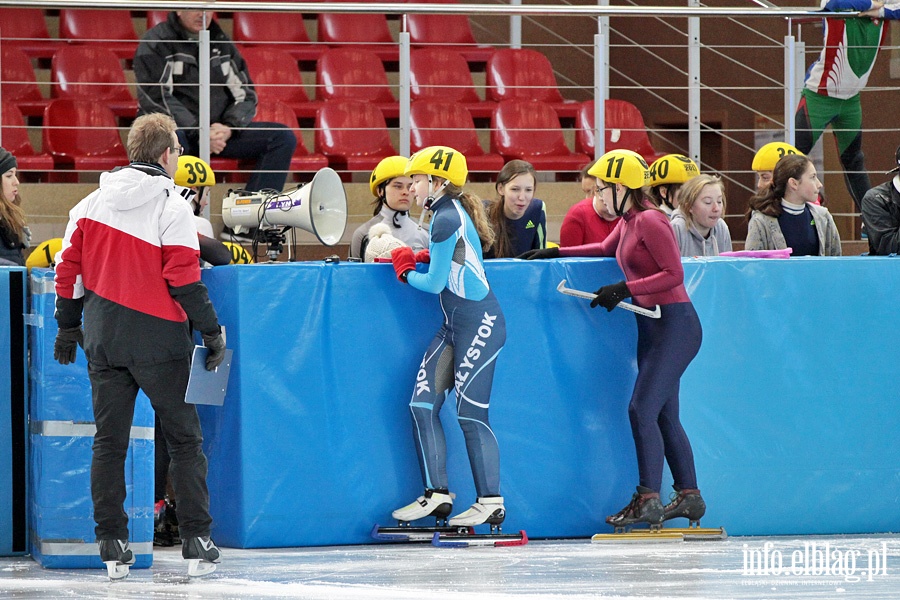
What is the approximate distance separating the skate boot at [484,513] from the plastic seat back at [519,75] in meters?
5.36

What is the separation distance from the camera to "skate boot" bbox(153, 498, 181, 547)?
5.61 meters

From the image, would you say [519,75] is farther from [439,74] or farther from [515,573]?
[515,573]

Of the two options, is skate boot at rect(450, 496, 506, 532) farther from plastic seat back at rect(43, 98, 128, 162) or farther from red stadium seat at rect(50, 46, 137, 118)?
red stadium seat at rect(50, 46, 137, 118)

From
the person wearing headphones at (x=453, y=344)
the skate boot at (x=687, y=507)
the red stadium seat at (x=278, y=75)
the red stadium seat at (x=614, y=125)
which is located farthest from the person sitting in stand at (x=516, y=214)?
the red stadium seat at (x=278, y=75)

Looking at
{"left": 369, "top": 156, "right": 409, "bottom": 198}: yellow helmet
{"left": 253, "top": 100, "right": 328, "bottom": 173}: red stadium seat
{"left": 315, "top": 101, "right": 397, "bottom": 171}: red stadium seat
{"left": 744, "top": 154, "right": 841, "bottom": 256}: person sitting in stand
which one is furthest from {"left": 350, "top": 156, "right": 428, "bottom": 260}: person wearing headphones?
{"left": 315, "top": 101, "right": 397, "bottom": 171}: red stadium seat

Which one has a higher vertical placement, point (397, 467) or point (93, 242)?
point (93, 242)

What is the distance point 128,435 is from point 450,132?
517 centimetres

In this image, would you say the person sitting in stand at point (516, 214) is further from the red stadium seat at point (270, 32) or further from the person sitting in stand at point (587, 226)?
the red stadium seat at point (270, 32)

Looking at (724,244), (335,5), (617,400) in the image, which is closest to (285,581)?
(617,400)

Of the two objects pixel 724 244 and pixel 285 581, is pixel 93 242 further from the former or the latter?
pixel 724 244

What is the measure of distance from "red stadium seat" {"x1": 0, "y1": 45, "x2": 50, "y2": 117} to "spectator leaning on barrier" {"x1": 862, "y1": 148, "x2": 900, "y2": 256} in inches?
230

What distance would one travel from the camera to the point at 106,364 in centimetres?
467

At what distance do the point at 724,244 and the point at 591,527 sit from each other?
6.10 feet

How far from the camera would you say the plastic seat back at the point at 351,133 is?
929 centimetres
